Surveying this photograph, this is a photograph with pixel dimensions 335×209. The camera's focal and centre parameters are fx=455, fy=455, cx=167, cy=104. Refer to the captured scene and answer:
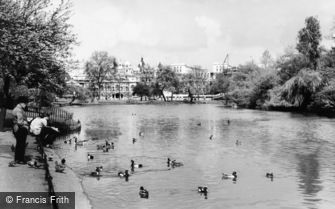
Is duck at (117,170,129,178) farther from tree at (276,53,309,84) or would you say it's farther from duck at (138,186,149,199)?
tree at (276,53,309,84)

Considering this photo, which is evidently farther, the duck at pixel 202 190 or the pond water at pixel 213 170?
the duck at pixel 202 190

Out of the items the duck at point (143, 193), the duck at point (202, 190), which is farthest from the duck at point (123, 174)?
the duck at point (202, 190)

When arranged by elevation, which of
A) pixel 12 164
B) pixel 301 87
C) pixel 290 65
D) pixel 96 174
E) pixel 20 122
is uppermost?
pixel 290 65

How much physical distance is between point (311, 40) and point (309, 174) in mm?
72036

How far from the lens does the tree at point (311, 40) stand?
93.6 meters

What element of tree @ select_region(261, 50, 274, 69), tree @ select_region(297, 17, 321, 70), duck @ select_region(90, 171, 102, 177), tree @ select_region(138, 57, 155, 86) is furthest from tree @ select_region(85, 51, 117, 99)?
duck @ select_region(90, 171, 102, 177)

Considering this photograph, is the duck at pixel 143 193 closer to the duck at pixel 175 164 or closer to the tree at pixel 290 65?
the duck at pixel 175 164

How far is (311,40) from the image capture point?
94.0 metres

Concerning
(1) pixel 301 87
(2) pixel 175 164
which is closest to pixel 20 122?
(2) pixel 175 164

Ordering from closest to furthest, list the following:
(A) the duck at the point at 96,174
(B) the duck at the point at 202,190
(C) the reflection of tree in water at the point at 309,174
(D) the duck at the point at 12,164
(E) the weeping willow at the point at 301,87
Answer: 1. (D) the duck at the point at 12,164
2. (B) the duck at the point at 202,190
3. (C) the reflection of tree in water at the point at 309,174
4. (A) the duck at the point at 96,174
5. (E) the weeping willow at the point at 301,87

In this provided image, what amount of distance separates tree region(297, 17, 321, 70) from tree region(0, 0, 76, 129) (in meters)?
63.6

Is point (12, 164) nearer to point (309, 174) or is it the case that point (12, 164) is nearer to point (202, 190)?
point (202, 190)

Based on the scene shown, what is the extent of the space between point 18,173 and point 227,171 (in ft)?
44.4

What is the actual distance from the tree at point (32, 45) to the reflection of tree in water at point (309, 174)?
17.2 metres
